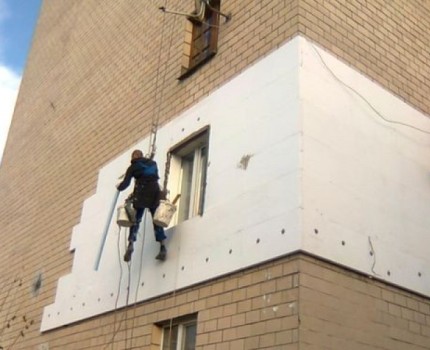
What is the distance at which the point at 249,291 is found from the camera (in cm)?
613

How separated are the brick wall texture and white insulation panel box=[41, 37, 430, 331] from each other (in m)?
0.23

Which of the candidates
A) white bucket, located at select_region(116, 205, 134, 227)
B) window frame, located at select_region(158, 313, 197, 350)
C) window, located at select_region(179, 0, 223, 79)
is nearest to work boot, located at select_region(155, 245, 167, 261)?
white bucket, located at select_region(116, 205, 134, 227)

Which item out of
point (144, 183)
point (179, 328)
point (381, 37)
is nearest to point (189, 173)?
point (144, 183)

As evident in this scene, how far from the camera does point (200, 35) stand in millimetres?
9359

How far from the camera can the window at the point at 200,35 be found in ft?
29.1

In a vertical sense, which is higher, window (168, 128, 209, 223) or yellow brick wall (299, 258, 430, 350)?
window (168, 128, 209, 223)

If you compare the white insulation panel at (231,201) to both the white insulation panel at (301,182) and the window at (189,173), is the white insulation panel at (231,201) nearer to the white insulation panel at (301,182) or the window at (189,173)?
the white insulation panel at (301,182)

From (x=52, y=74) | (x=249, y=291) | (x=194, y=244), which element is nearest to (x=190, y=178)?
(x=194, y=244)

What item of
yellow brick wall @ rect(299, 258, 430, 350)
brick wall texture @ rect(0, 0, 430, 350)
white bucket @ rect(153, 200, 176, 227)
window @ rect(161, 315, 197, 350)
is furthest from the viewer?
white bucket @ rect(153, 200, 176, 227)

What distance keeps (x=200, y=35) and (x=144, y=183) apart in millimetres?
2994

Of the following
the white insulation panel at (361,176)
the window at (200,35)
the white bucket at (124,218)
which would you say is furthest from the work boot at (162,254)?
the window at (200,35)

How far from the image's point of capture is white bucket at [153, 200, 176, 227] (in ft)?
23.9

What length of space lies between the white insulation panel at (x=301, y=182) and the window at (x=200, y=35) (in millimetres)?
1088

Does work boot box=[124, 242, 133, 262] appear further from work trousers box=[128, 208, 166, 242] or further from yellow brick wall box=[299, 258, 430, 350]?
yellow brick wall box=[299, 258, 430, 350]
